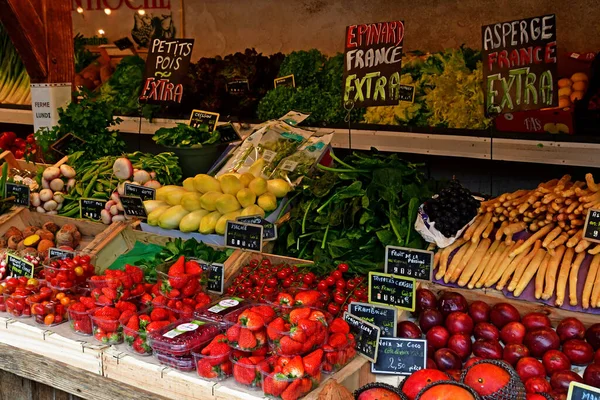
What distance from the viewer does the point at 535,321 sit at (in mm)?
2760

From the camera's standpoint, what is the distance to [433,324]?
2.80 metres

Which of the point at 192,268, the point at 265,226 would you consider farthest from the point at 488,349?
the point at 265,226

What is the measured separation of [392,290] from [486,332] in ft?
1.36

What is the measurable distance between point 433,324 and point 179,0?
666cm

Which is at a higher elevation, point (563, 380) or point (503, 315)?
point (503, 315)

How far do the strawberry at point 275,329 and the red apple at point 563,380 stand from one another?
97 centimetres

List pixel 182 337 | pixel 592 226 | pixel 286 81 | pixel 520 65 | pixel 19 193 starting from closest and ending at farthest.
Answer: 1. pixel 182 337
2. pixel 592 226
3. pixel 520 65
4. pixel 19 193
5. pixel 286 81

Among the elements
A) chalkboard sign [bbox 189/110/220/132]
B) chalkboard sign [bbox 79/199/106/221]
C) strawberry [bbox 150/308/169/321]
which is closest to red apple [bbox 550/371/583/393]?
strawberry [bbox 150/308/169/321]

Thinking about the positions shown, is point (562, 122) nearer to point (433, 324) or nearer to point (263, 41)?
point (433, 324)

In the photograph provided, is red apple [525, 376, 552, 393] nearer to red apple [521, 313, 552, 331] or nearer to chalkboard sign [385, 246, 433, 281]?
red apple [521, 313, 552, 331]

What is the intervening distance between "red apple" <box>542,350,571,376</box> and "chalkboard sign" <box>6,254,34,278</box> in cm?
235

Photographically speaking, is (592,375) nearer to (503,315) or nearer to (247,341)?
(503,315)

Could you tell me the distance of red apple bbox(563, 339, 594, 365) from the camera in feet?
8.42

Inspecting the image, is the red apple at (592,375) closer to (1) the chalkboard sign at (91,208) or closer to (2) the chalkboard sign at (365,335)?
(2) the chalkboard sign at (365,335)
